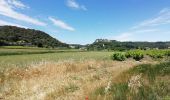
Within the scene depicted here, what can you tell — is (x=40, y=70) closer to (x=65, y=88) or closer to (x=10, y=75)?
(x=10, y=75)

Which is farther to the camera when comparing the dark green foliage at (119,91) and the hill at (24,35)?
the hill at (24,35)

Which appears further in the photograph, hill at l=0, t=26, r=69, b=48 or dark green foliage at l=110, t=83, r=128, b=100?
hill at l=0, t=26, r=69, b=48

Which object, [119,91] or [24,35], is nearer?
[119,91]

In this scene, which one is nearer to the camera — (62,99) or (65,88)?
(62,99)

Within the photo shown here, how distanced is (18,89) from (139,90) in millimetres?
5150

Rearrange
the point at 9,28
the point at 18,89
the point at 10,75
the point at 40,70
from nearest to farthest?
1. the point at 18,89
2. the point at 10,75
3. the point at 40,70
4. the point at 9,28

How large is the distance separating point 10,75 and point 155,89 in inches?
342

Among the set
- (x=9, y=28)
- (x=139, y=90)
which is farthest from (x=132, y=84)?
(x=9, y=28)

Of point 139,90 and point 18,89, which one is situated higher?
point 139,90

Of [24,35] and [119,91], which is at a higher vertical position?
[24,35]

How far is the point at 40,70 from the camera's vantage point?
1526cm

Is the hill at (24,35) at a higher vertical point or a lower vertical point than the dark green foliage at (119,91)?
higher

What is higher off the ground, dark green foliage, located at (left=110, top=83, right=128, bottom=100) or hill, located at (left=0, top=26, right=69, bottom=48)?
hill, located at (left=0, top=26, right=69, bottom=48)

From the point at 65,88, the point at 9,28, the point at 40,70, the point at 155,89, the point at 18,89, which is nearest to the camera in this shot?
the point at 155,89
